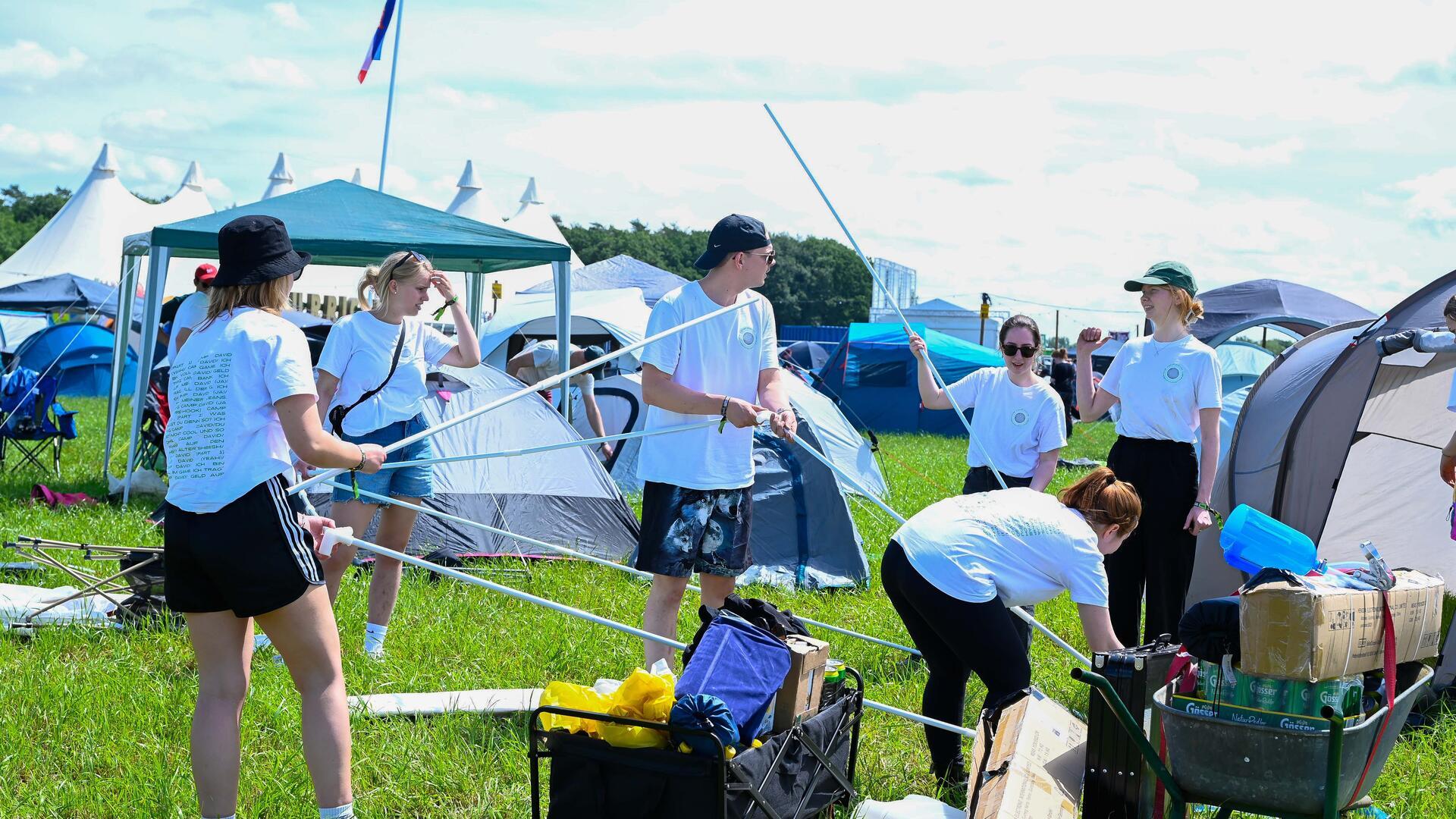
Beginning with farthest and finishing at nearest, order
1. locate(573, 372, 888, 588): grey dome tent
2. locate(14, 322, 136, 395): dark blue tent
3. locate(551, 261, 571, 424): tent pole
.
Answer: locate(14, 322, 136, 395): dark blue tent < locate(551, 261, 571, 424): tent pole < locate(573, 372, 888, 588): grey dome tent

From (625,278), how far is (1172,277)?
1535 cm

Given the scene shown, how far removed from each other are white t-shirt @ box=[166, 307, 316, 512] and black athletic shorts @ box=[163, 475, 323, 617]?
0.11 feet

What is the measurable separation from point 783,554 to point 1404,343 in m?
3.40

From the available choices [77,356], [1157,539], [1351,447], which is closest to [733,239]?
[1157,539]

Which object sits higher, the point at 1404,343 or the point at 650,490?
the point at 1404,343

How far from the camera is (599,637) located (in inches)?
203

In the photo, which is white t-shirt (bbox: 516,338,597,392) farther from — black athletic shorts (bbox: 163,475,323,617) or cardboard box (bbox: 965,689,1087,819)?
black athletic shorts (bbox: 163,475,323,617)

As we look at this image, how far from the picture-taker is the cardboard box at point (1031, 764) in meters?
2.78

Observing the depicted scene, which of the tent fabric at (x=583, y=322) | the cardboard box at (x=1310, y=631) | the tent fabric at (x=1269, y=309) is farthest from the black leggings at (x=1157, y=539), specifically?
the tent fabric at (x=1269, y=309)

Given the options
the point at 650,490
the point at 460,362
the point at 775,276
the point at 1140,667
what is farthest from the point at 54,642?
the point at 775,276

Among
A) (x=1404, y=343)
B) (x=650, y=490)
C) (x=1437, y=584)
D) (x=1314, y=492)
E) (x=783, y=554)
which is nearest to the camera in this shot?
(x=1437, y=584)

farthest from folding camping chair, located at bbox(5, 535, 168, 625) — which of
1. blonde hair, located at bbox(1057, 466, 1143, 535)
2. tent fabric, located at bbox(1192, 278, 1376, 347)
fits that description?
tent fabric, located at bbox(1192, 278, 1376, 347)

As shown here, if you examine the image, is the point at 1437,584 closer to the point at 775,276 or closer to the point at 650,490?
the point at 650,490

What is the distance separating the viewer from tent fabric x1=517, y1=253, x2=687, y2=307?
19.2 meters
